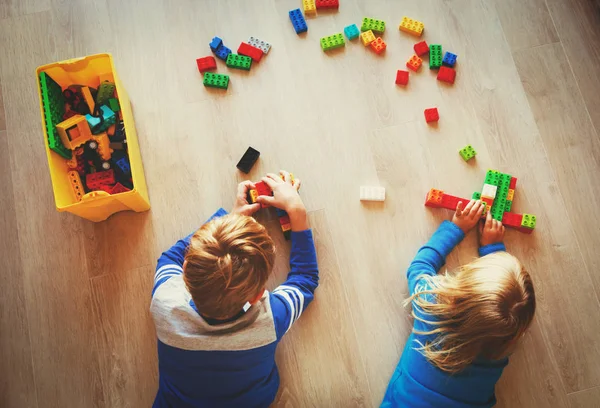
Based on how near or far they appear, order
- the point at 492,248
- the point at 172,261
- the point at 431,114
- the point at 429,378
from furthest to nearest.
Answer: the point at 431,114 < the point at 492,248 < the point at 172,261 < the point at 429,378

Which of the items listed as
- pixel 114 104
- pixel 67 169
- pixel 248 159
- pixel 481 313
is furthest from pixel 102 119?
pixel 481 313

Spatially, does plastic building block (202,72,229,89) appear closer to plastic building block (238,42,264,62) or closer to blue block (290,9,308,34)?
plastic building block (238,42,264,62)

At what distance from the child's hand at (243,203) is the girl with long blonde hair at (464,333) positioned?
2.03 feet

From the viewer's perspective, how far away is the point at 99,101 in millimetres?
1678

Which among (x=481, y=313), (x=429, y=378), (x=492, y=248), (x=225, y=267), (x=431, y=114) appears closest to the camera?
(x=225, y=267)

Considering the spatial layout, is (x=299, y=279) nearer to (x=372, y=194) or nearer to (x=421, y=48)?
(x=372, y=194)

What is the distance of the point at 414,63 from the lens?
1.79 meters

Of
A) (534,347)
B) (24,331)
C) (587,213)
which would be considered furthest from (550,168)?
(24,331)

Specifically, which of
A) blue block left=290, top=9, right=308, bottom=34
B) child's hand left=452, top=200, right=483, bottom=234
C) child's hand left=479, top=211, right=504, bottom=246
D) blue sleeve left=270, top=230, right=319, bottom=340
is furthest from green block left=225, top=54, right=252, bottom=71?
child's hand left=479, top=211, right=504, bottom=246

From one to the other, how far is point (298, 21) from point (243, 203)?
0.79 m

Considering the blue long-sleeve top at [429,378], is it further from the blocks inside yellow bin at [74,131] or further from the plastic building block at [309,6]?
the blocks inside yellow bin at [74,131]

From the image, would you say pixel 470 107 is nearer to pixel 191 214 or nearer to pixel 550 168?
pixel 550 168

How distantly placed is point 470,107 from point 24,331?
6.14ft

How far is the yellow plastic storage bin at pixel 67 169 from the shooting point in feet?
4.91
